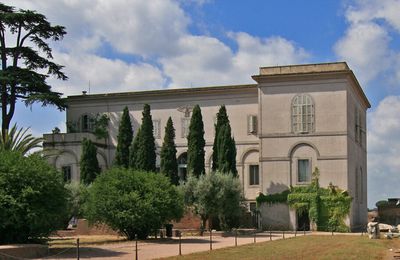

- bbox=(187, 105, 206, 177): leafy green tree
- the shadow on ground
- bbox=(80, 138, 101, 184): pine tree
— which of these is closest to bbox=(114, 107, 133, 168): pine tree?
bbox=(80, 138, 101, 184): pine tree

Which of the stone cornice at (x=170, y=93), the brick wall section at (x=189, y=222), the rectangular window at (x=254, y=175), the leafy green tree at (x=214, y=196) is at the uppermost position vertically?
the stone cornice at (x=170, y=93)

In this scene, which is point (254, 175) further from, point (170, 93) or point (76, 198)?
point (76, 198)

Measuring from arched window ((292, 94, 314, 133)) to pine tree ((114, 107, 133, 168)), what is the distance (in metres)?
14.9

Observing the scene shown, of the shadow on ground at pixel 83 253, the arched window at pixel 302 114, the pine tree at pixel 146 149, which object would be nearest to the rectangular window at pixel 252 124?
the arched window at pixel 302 114

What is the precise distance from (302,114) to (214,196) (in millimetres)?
12502

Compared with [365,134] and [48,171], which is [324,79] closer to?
[365,134]

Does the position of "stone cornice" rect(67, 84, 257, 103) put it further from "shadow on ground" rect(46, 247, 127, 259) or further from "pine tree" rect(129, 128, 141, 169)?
"shadow on ground" rect(46, 247, 127, 259)

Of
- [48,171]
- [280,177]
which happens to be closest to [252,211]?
[280,177]

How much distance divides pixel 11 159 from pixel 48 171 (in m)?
1.66

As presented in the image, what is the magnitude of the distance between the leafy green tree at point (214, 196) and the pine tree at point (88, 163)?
12.7 meters

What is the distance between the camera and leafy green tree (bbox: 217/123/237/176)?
5522 cm

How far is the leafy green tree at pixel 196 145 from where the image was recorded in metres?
56.2

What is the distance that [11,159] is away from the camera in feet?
97.7

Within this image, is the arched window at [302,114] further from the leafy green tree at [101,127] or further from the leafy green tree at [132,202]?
the leafy green tree at [132,202]
